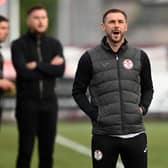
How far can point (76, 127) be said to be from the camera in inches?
730

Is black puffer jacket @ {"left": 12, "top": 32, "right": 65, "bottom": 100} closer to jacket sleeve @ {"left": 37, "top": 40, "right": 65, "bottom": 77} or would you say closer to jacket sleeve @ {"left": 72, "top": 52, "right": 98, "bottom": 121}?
jacket sleeve @ {"left": 37, "top": 40, "right": 65, "bottom": 77}

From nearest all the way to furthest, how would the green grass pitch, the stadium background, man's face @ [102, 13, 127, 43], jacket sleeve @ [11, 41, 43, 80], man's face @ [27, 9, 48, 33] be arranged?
man's face @ [102, 13, 127, 43], man's face @ [27, 9, 48, 33], jacket sleeve @ [11, 41, 43, 80], the green grass pitch, the stadium background

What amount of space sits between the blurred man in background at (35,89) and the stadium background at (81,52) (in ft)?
9.40

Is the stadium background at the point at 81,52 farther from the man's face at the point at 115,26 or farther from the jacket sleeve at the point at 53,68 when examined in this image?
the man's face at the point at 115,26

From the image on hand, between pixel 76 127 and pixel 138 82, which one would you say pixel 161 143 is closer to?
pixel 76 127

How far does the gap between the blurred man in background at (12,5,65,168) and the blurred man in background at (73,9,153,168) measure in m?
2.32

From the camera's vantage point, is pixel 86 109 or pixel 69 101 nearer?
pixel 86 109

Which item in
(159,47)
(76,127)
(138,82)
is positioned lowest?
(76,127)

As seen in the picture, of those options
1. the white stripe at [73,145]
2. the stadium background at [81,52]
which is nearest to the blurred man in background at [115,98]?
the stadium background at [81,52]

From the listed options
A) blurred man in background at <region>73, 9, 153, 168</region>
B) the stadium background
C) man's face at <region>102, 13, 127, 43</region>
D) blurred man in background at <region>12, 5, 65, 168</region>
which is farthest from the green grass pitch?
man's face at <region>102, 13, 127, 43</region>

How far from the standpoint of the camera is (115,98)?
6.85 meters

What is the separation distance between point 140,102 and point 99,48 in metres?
0.59

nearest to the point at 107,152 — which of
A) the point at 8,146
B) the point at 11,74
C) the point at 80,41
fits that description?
the point at 8,146

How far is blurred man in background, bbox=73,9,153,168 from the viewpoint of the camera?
6.86 meters
